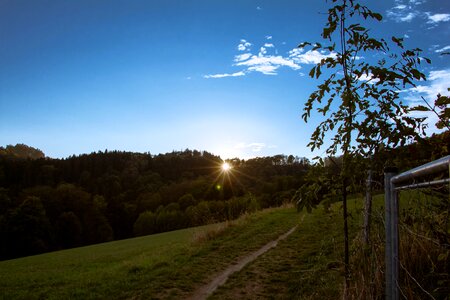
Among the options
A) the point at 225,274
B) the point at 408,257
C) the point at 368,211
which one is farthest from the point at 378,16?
the point at 225,274

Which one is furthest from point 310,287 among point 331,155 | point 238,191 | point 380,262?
point 238,191

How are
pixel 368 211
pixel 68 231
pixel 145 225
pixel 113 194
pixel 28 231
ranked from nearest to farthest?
pixel 368 211 → pixel 28 231 → pixel 68 231 → pixel 145 225 → pixel 113 194

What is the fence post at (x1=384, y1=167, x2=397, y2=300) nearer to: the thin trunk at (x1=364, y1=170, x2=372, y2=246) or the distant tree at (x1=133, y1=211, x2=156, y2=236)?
the thin trunk at (x1=364, y1=170, x2=372, y2=246)

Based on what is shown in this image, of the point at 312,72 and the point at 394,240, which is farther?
the point at 312,72

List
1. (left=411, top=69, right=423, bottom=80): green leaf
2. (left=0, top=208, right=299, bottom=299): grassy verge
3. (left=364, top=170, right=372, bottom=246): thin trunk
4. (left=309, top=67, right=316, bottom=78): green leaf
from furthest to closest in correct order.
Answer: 1. (left=0, top=208, right=299, bottom=299): grassy verge
2. (left=364, top=170, right=372, bottom=246): thin trunk
3. (left=309, top=67, right=316, bottom=78): green leaf
4. (left=411, top=69, right=423, bottom=80): green leaf

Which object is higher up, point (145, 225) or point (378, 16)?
point (378, 16)

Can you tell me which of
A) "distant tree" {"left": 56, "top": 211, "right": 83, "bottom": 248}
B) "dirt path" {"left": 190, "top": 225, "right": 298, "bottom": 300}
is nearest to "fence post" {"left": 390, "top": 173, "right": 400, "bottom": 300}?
"dirt path" {"left": 190, "top": 225, "right": 298, "bottom": 300}

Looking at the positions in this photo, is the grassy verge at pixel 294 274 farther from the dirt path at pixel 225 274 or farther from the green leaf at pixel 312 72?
the green leaf at pixel 312 72

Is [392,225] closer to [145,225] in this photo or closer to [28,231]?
[28,231]

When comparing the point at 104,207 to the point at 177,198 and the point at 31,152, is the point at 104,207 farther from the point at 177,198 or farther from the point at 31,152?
the point at 31,152

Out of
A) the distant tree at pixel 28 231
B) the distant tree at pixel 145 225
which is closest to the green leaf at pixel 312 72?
the distant tree at pixel 28 231

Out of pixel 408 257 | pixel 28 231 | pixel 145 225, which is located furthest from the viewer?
pixel 145 225

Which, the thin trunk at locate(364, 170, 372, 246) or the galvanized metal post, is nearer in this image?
the galvanized metal post

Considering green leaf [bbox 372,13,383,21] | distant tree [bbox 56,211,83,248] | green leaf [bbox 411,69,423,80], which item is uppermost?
green leaf [bbox 372,13,383,21]
